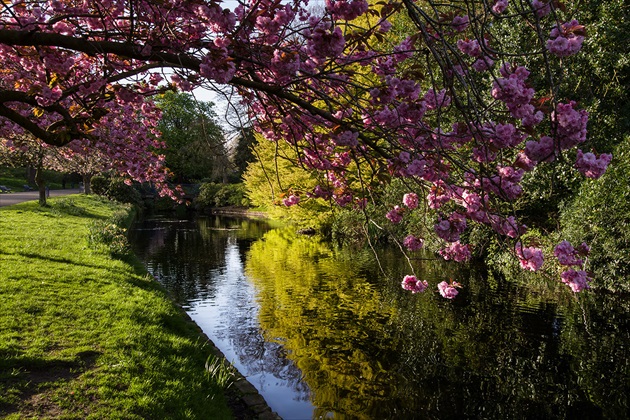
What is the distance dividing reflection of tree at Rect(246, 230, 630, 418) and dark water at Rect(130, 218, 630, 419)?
26mm

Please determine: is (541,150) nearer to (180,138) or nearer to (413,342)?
(413,342)

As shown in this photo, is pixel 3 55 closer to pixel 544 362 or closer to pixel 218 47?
pixel 218 47

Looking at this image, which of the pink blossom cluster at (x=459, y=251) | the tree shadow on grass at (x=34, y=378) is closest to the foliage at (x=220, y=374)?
the tree shadow on grass at (x=34, y=378)

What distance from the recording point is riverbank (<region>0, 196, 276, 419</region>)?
4781mm

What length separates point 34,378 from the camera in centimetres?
508

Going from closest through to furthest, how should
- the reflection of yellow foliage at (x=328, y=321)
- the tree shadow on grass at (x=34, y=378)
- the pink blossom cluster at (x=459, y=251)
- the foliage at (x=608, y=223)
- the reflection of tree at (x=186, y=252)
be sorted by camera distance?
the pink blossom cluster at (x=459, y=251)
the tree shadow on grass at (x=34, y=378)
the reflection of yellow foliage at (x=328, y=321)
the foliage at (x=608, y=223)
the reflection of tree at (x=186, y=252)

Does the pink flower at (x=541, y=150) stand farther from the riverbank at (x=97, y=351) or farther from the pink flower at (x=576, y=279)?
the riverbank at (x=97, y=351)

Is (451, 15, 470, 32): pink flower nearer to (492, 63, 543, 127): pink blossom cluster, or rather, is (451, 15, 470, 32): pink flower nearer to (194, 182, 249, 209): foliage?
(492, 63, 543, 127): pink blossom cluster

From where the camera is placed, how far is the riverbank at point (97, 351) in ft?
15.7

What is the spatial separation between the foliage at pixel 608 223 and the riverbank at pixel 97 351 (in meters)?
9.50

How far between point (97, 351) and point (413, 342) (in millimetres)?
5555

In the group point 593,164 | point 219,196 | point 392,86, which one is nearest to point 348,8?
point 392,86

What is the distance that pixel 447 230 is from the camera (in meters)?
3.44

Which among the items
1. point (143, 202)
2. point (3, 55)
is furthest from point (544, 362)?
point (143, 202)
